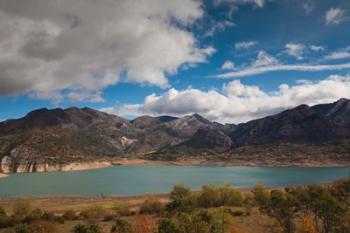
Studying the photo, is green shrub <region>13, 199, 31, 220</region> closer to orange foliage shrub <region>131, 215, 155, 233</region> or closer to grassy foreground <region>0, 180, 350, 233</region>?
grassy foreground <region>0, 180, 350, 233</region>

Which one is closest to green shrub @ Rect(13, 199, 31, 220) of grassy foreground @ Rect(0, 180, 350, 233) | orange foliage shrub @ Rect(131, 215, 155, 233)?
grassy foreground @ Rect(0, 180, 350, 233)

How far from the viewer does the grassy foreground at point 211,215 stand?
46884 mm

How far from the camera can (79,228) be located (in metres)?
50.9

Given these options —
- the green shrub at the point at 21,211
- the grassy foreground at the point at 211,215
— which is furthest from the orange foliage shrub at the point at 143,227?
the green shrub at the point at 21,211

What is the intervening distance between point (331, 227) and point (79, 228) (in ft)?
104

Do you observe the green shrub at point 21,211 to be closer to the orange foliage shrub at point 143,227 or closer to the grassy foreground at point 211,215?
the grassy foreground at point 211,215

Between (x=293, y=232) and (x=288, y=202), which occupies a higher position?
(x=288, y=202)

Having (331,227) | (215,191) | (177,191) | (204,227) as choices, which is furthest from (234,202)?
(204,227)

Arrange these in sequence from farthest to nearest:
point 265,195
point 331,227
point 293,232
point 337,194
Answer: point 265,195 → point 337,194 → point 293,232 → point 331,227

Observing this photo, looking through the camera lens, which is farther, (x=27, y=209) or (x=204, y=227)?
(x=27, y=209)

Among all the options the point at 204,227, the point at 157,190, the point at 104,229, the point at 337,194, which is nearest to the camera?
the point at 204,227

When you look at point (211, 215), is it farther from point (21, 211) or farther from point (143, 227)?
point (21, 211)

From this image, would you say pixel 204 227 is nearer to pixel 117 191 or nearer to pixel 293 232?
pixel 293 232

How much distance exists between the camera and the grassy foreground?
46884 mm
